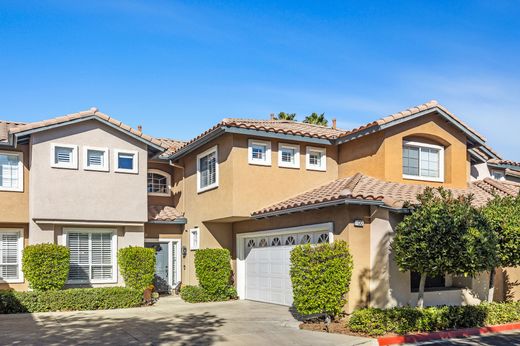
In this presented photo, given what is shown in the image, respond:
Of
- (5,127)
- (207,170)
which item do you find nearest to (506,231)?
(207,170)

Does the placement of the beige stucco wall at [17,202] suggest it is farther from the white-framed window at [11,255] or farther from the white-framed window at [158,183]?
the white-framed window at [158,183]

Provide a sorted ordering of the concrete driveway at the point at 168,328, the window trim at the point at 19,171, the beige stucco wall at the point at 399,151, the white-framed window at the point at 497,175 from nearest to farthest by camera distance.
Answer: the concrete driveway at the point at 168,328 → the beige stucco wall at the point at 399,151 → the window trim at the point at 19,171 → the white-framed window at the point at 497,175

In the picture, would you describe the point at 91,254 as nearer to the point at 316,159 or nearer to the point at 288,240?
the point at 288,240

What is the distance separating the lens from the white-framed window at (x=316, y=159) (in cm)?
2005

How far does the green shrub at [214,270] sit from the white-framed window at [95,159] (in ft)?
15.4

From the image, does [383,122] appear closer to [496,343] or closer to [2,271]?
[496,343]

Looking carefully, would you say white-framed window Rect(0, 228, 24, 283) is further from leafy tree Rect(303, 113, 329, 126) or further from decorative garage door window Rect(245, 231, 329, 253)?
leafy tree Rect(303, 113, 329, 126)

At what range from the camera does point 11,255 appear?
1969cm

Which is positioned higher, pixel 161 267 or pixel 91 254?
pixel 91 254

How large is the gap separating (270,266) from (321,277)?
18.0 ft

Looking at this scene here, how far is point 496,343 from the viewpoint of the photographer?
42.7ft

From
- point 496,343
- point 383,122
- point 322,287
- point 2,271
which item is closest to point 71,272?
point 2,271

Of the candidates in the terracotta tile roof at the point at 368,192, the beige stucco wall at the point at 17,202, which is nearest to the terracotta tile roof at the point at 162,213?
the beige stucco wall at the point at 17,202

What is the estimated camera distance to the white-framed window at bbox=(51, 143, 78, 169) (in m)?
19.2
